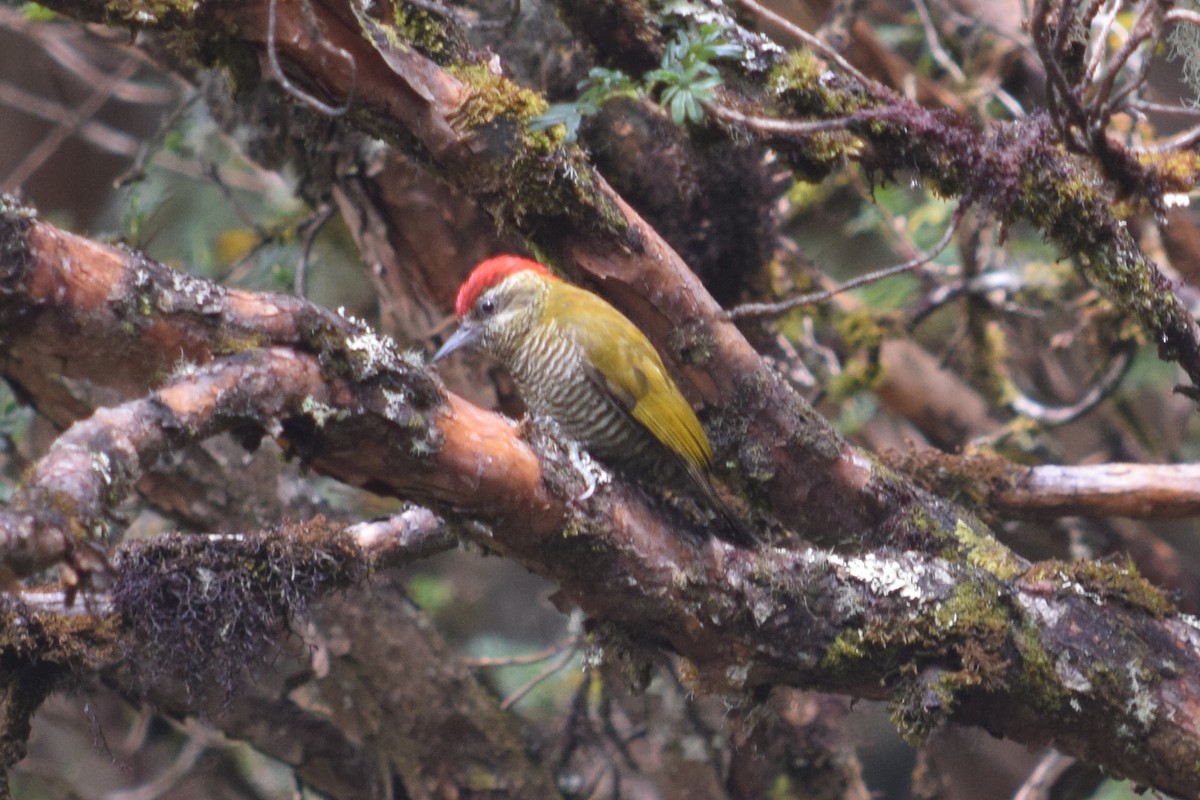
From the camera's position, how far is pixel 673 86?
8.92 feet

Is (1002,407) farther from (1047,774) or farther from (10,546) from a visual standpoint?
(10,546)

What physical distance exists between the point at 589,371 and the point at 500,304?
19.7 inches

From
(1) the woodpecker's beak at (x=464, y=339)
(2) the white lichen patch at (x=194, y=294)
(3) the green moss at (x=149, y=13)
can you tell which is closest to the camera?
(2) the white lichen patch at (x=194, y=294)

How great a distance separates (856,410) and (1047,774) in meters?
1.98

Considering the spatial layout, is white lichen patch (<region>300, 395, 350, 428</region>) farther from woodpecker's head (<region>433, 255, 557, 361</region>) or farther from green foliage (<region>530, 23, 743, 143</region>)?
woodpecker's head (<region>433, 255, 557, 361</region>)

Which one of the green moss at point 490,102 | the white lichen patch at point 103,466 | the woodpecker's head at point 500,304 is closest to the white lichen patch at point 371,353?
the white lichen patch at point 103,466

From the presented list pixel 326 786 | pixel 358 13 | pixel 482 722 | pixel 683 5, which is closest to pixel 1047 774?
pixel 482 722

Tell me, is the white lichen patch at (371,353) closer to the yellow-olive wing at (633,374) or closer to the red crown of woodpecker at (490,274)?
the yellow-olive wing at (633,374)

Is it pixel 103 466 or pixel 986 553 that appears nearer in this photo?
pixel 103 466

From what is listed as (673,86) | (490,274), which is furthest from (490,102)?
(490,274)

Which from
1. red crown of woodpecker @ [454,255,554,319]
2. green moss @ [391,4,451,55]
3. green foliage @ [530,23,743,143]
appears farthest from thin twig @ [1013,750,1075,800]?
green moss @ [391,4,451,55]

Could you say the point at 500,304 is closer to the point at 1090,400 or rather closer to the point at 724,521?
the point at 724,521

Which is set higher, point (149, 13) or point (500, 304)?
point (149, 13)

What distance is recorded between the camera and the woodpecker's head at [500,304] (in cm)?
353
